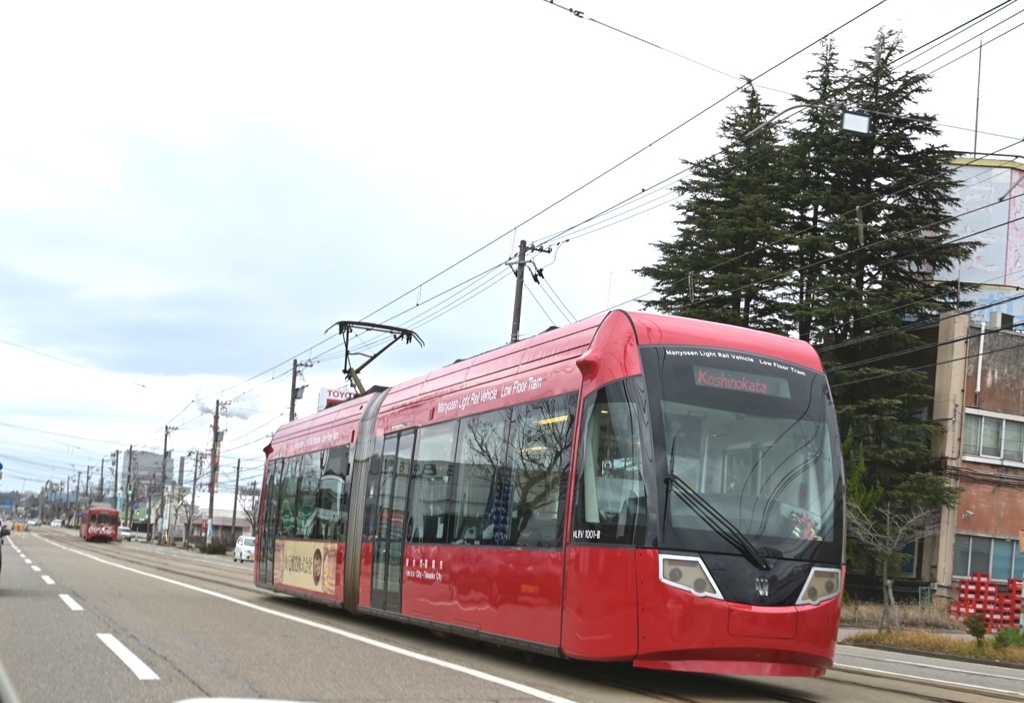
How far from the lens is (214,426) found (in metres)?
87.6

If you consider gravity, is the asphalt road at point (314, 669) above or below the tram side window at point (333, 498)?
below

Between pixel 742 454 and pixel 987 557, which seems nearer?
pixel 742 454

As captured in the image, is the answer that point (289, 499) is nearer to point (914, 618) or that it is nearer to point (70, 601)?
point (70, 601)

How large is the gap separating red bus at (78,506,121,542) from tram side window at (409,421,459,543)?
79990 millimetres

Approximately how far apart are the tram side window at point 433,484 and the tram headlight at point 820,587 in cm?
456

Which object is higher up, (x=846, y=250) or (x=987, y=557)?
(x=846, y=250)

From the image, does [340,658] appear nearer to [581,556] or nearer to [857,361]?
[581,556]

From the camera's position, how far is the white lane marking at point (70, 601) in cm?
1667

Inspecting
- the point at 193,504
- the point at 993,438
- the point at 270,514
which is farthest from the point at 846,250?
the point at 193,504

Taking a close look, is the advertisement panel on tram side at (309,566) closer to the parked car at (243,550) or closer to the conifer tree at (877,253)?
the conifer tree at (877,253)

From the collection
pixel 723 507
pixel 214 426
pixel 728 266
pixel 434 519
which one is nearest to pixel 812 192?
pixel 728 266

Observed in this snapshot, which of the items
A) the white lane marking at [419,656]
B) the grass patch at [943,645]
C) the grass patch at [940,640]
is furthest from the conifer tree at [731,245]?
the white lane marking at [419,656]

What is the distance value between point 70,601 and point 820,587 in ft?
40.2

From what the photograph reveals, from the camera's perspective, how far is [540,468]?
11.3 meters
